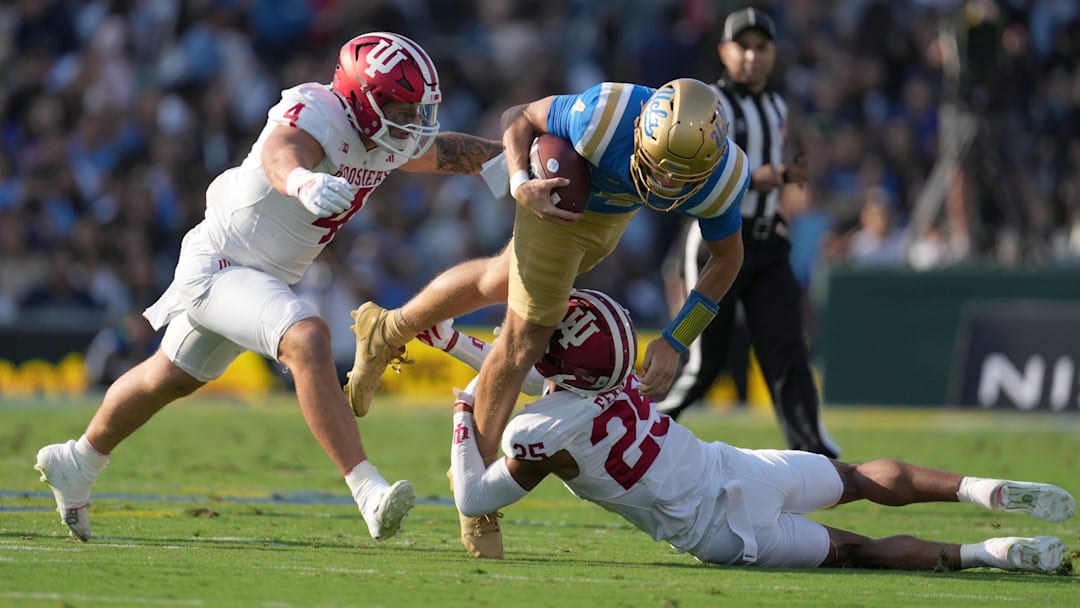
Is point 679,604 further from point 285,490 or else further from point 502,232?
point 502,232

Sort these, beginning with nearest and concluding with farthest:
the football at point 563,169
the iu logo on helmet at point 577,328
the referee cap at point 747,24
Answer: the iu logo on helmet at point 577,328 → the football at point 563,169 → the referee cap at point 747,24

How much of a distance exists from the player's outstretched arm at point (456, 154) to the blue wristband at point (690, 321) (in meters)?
1.31

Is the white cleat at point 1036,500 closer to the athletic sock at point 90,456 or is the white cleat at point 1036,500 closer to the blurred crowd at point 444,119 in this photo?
the athletic sock at point 90,456

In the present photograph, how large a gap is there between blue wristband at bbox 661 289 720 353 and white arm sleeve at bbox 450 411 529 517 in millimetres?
841

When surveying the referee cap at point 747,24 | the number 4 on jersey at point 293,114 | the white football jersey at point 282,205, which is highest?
the referee cap at point 747,24

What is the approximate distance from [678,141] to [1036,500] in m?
1.84

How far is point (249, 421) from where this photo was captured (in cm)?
1353

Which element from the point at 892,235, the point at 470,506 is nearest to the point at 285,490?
the point at 470,506

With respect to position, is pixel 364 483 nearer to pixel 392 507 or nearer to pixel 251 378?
pixel 392 507

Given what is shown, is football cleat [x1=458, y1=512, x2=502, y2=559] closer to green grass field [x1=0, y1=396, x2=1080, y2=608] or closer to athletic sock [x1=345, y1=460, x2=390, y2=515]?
green grass field [x1=0, y1=396, x2=1080, y2=608]

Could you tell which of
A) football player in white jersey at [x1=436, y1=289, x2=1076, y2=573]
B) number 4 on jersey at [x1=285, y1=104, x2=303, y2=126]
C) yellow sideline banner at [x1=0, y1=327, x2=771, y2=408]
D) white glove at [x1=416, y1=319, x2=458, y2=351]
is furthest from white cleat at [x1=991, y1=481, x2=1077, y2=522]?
yellow sideline banner at [x1=0, y1=327, x2=771, y2=408]

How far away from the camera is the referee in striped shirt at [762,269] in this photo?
326 inches

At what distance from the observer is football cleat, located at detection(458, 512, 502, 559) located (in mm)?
6066

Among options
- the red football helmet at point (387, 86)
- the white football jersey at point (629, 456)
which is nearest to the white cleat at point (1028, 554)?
the white football jersey at point (629, 456)
